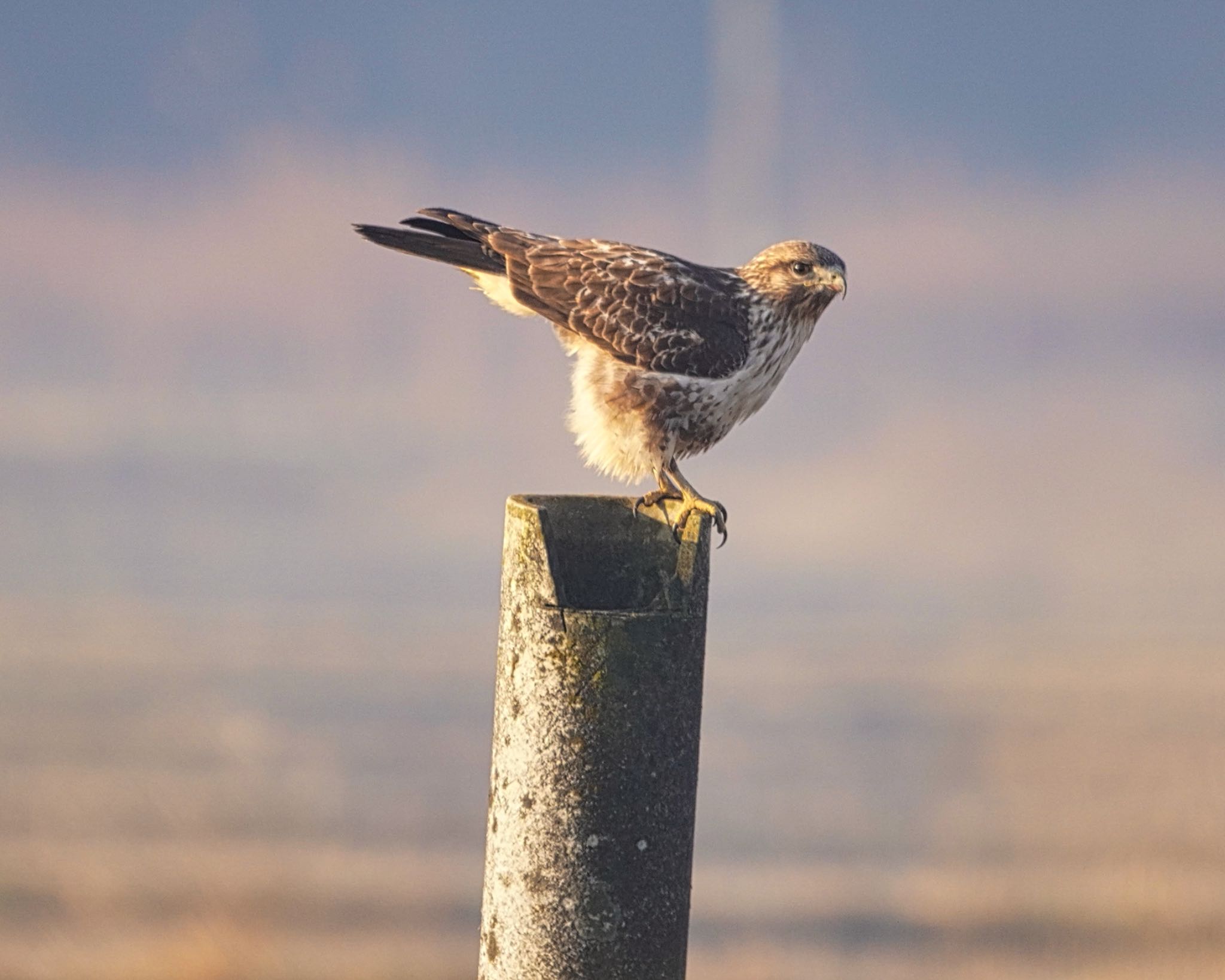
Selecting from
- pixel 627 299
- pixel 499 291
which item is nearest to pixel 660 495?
pixel 627 299

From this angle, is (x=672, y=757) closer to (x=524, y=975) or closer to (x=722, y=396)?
(x=524, y=975)

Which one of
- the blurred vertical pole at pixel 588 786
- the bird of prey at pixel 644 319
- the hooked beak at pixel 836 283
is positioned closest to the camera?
the blurred vertical pole at pixel 588 786

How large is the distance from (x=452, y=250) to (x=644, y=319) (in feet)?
4.21

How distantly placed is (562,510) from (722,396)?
2093 mm

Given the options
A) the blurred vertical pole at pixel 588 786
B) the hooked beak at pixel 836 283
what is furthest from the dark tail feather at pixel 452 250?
the blurred vertical pole at pixel 588 786

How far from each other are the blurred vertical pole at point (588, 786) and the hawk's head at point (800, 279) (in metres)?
3.25

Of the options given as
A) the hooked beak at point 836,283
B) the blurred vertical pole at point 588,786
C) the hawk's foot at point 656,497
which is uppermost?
the hooked beak at point 836,283

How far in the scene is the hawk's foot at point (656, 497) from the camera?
683 cm

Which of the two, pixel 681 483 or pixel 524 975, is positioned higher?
pixel 681 483

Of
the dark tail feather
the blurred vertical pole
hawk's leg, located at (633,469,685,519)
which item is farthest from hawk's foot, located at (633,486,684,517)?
the dark tail feather

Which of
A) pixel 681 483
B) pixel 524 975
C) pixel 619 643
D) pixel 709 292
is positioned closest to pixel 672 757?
→ pixel 619 643

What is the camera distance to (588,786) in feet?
19.0

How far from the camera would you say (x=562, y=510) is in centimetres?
Answer: 648

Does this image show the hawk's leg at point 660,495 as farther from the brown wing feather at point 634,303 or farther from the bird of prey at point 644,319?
the brown wing feather at point 634,303
